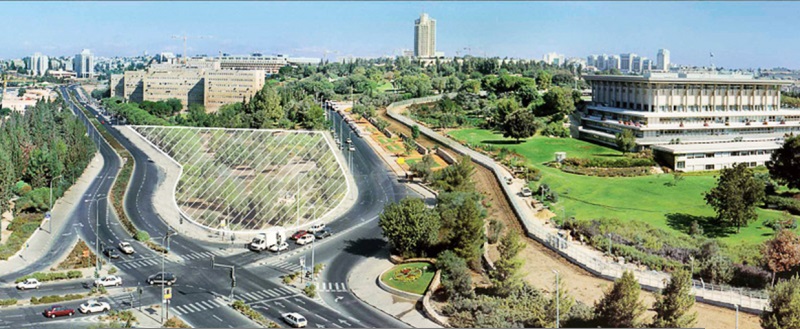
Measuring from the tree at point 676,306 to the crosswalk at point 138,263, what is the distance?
3126 cm

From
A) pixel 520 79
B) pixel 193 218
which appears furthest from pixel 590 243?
pixel 520 79

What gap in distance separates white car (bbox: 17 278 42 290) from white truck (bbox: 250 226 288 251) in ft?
44.4

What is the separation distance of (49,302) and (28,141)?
48.1m

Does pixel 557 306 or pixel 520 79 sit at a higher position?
pixel 520 79

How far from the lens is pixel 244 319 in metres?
37.1

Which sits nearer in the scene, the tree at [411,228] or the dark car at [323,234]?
the tree at [411,228]

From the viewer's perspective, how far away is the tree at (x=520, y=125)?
84312 mm

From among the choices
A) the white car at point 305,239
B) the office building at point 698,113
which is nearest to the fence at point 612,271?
the white car at point 305,239

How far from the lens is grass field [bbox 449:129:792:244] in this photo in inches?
2003

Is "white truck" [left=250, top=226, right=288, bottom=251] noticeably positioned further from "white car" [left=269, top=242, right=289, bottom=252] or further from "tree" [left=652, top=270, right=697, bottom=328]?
"tree" [left=652, top=270, right=697, bottom=328]

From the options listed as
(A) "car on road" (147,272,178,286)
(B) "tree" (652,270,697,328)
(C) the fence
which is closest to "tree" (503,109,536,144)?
(C) the fence

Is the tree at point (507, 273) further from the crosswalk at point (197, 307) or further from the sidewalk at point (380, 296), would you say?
the crosswalk at point (197, 307)

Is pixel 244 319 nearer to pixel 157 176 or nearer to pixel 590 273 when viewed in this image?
pixel 590 273

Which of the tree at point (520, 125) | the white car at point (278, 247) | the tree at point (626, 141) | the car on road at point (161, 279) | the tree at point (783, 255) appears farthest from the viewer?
the tree at point (520, 125)
